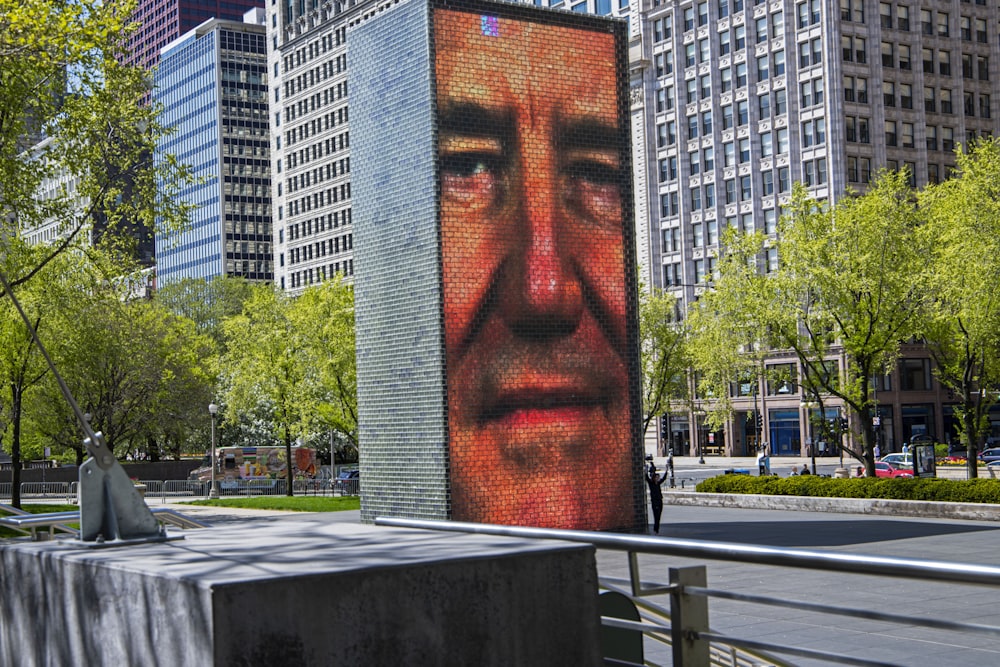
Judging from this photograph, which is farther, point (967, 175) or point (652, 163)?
point (652, 163)

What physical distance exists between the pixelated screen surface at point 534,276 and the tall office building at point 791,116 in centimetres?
5909

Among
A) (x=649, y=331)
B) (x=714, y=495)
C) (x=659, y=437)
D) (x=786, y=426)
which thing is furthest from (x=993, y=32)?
(x=714, y=495)

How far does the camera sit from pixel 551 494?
2530 cm

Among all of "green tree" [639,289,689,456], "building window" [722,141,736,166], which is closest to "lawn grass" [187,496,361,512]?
"green tree" [639,289,689,456]

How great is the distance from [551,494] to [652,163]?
80.1 metres

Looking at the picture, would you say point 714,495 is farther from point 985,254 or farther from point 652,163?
point 652,163

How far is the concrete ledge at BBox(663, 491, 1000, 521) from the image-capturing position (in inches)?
1195

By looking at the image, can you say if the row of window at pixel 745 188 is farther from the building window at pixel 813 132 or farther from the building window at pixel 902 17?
the building window at pixel 902 17

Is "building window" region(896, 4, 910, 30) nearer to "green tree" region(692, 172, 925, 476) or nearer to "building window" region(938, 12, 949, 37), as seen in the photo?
"building window" region(938, 12, 949, 37)

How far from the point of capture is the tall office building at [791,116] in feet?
288

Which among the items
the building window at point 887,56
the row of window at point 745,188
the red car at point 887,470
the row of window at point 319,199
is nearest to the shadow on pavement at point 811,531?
the red car at point 887,470

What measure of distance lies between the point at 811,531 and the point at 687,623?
24.4 m

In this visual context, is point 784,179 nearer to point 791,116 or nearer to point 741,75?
point 791,116

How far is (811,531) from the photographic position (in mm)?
28359
